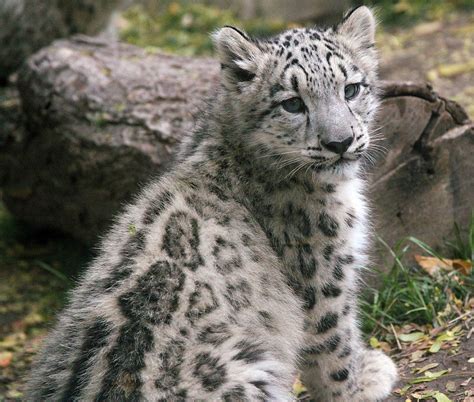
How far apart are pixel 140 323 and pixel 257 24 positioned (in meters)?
12.1

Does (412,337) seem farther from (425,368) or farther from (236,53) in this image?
(236,53)

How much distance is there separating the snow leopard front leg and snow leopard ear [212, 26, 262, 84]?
5.90ft

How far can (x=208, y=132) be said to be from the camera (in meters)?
6.12

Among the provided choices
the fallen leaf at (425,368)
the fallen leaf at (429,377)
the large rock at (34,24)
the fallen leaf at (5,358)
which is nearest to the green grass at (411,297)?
the fallen leaf at (425,368)

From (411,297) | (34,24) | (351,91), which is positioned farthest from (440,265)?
(34,24)

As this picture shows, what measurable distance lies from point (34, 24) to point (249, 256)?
6.66 m

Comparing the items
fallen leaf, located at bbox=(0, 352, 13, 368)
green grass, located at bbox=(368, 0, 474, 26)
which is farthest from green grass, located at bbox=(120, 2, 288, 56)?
fallen leaf, located at bbox=(0, 352, 13, 368)

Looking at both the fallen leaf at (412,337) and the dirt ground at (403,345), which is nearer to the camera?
the dirt ground at (403,345)

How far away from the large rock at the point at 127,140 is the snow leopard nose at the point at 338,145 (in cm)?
163

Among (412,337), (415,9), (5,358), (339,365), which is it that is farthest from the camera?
(415,9)

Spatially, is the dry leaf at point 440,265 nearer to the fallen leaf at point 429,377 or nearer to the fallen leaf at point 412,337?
the fallen leaf at point 412,337

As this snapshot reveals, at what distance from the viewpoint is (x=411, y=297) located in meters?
7.02

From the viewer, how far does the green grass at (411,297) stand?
694cm

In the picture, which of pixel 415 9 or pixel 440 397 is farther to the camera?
pixel 415 9
